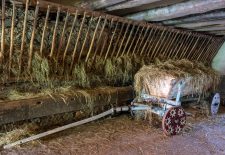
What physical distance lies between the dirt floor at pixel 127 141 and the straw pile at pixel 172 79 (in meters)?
0.57

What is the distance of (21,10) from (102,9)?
1232 mm

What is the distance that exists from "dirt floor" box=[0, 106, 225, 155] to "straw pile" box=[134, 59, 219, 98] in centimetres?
57

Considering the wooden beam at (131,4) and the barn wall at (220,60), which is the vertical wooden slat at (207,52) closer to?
the barn wall at (220,60)

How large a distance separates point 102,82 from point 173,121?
4.51 feet

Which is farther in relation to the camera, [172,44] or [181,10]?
[172,44]

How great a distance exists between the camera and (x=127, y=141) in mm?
3189

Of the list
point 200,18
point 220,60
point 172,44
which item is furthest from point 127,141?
point 220,60

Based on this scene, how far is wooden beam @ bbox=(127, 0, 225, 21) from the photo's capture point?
10.2 ft

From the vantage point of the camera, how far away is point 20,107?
3.03 meters

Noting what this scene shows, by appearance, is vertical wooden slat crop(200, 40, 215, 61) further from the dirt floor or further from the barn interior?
the dirt floor

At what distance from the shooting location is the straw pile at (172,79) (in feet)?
11.4

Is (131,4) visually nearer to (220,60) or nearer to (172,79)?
(172,79)

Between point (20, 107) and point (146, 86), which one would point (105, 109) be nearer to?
point (146, 86)

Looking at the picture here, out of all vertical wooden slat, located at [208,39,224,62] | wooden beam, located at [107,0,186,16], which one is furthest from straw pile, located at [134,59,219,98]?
vertical wooden slat, located at [208,39,224,62]
